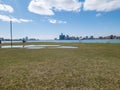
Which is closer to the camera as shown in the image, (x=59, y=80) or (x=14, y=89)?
(x=14, y=89)

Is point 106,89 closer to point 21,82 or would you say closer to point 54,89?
point 54,89

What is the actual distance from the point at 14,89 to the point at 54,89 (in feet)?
4.89

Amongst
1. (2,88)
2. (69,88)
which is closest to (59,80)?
(69,88)

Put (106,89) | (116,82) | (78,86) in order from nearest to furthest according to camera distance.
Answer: (106,89)
(78,86)
(116,82)

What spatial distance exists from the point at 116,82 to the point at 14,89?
Answer: 4139mm

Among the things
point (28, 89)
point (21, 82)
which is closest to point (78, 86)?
point (28, 89)

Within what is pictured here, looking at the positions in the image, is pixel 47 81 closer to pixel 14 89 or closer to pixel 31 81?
pixel 31 81

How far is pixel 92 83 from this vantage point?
221 inches

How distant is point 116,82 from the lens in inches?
224

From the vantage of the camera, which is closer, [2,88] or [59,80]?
[2,88]

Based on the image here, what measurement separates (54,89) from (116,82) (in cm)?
268

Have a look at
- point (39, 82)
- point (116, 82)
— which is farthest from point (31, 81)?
point (116, 82)

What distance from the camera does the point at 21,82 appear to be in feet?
18.8

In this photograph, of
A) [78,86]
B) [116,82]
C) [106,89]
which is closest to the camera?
[106,89]
